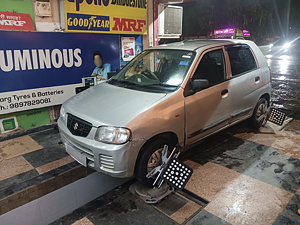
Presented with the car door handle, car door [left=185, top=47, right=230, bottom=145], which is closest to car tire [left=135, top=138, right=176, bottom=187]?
car door [left=185, top=47, right=230, bottom=145]

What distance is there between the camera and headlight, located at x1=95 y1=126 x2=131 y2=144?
2850mm

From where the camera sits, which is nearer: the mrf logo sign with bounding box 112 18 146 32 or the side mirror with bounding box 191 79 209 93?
the side mirror with bounding box 191 79 209 93

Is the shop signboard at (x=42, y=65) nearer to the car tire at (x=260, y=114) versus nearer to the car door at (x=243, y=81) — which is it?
the car door at (x=243, y=81)

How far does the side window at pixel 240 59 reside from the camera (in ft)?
14.2

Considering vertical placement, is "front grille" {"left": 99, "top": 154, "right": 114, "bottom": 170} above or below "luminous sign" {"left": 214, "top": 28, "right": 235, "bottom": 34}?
below

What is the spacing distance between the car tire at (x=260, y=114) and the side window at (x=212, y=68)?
148cm

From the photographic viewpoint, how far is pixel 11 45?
430cm

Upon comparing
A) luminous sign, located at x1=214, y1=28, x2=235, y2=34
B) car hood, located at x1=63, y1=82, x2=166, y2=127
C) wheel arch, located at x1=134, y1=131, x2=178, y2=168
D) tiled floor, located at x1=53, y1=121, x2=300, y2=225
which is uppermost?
luminous sign, located at x1=214, y1=28, x2=235, y2=34

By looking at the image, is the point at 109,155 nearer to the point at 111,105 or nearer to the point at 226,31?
the point at 111,105

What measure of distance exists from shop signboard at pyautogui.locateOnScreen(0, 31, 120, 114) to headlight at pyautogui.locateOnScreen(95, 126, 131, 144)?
2546 millimetres

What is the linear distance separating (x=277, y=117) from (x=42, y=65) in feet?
16.3

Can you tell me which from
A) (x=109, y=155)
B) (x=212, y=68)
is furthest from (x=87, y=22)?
(x=109, y=155)

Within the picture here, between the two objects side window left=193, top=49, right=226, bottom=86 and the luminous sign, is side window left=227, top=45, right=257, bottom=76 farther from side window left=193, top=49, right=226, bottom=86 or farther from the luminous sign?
the luminous sign

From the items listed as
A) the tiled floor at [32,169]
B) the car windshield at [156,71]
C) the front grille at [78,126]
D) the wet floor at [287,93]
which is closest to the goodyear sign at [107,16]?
the car windshield at [156,71]
